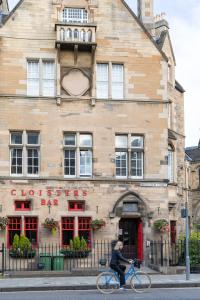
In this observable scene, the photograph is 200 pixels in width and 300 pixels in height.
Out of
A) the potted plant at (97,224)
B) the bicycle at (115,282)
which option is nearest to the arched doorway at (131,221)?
the potted plant at (97,224)

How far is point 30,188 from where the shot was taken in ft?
94.5

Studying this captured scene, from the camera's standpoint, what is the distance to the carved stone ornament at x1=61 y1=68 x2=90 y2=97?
2992 centimetres

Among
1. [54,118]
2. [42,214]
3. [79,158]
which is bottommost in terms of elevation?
[42,214]

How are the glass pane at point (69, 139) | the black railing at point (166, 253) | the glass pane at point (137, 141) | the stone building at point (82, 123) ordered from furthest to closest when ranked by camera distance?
the glass pane at point (137, 141), the glass pane at point (69, 139), the stone building at point (82, 123), the black railing at point (166, 253)

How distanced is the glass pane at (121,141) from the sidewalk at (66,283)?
8.03 metres

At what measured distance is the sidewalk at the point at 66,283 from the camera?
2078 centimetres

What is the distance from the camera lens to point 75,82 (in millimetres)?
29984

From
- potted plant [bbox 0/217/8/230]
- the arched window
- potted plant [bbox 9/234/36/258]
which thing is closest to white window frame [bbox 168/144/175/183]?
the arched window

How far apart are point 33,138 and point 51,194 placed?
2.94 m

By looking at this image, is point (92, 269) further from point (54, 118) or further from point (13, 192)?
point (54, 118)

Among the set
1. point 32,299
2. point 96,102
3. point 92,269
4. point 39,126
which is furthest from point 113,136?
point 32,299

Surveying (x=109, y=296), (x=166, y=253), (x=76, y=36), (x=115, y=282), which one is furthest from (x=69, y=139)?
(x=109, y=296)

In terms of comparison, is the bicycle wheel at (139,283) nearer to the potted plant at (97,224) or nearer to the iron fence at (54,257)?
the iron fence at (54,257)

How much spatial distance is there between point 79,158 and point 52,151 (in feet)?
4.62
